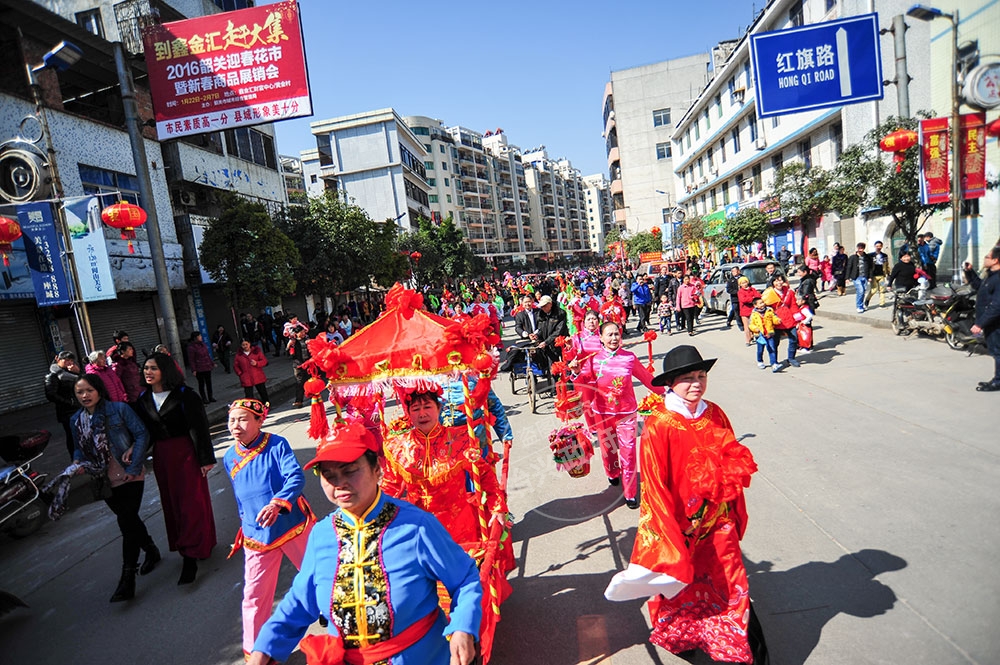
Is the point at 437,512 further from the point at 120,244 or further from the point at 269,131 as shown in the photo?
the point at 269,131

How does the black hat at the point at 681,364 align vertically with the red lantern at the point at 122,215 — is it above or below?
below

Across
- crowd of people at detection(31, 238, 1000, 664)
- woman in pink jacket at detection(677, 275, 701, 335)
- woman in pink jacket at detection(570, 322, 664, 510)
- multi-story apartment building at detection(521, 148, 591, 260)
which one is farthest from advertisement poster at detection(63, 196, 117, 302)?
multi-story apartment building at detection(521, 148, 591, 260)

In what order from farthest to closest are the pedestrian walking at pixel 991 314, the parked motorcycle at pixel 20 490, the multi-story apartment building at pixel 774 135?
the multi-story apartment building at pixel 774 135 < the pedestrian walking at pixel 991 314 < the parked motorcycle at pixel 20 490

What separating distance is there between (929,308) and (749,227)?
15.4 m

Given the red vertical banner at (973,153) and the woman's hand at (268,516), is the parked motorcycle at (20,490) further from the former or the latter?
the red vertical banner at (973,153)

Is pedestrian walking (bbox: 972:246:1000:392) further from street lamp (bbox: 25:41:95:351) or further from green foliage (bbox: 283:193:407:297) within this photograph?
green foliage (bbox: 283:193:407:297)

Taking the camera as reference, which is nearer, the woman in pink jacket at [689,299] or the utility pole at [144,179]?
the utility pole at [144,179]

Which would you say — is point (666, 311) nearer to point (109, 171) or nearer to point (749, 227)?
point (749, 227)

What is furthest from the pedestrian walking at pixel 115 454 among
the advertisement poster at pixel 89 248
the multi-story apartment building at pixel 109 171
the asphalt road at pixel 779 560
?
the advertisement poster at pixel 89 248

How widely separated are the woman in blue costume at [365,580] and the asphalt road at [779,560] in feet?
4.99

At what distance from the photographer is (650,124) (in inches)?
2053

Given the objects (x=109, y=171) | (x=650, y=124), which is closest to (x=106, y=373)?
(x=109, y=171)

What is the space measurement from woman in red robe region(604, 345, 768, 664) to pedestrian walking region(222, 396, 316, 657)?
2.16 m

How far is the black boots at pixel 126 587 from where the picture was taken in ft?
15.3
